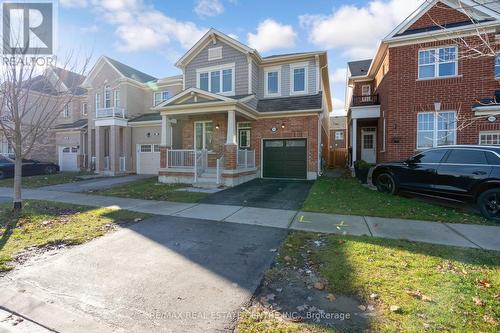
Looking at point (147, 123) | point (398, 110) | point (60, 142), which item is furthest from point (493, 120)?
point (60, 142)

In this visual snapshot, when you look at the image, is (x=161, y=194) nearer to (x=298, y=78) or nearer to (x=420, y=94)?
(x=298, y=78)

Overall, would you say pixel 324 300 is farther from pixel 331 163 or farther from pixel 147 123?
pixel 331 163

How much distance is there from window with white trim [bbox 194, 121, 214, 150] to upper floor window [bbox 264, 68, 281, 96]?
423 cm

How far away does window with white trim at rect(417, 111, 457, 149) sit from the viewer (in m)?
12.6

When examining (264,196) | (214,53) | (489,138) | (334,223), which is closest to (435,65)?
(489,138)

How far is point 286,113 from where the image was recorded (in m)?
14.7

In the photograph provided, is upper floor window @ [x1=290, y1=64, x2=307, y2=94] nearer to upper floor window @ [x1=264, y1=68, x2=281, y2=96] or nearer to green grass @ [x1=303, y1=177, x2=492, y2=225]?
upper floor window @ [x1=264, y1=68, x2=281, y2=96]

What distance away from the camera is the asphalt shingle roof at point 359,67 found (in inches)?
828

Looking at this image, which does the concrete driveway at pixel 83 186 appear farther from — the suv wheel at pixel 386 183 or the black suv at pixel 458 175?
the black suv at pixel 458 175

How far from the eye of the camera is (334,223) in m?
6.43

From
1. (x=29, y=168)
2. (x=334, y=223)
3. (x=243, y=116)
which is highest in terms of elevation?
(x=243, y=116)

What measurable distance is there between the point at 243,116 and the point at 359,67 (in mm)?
13762

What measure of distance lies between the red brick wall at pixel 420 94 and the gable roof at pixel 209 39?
786 centimetres

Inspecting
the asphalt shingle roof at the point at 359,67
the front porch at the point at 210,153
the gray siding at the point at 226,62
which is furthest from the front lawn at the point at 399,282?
the asphalt shingle roof at the point at 359,67
